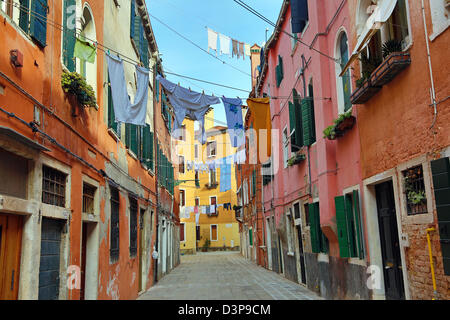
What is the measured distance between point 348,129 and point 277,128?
882cm

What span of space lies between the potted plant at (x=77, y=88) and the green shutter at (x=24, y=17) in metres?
1.33

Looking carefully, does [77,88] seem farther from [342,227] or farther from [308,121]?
[308,121]

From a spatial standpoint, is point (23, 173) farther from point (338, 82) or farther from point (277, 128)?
point (277, 128)

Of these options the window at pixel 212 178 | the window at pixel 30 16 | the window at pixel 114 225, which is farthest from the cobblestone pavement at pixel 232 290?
the window at pixel 212 178

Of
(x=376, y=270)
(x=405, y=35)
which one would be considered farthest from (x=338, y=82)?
(x=376, y=270)

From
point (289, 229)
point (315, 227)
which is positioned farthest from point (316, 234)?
point (289, 229)

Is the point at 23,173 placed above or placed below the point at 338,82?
below

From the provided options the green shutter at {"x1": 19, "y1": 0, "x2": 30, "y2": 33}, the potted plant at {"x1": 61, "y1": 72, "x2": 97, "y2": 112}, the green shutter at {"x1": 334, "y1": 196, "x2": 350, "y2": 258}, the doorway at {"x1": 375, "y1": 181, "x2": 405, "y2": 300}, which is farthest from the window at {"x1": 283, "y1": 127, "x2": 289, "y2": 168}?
the green shutter at {"x1": 19, "y1": 0, "x2": 30, "y2": 33}

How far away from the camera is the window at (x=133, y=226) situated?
482 inches

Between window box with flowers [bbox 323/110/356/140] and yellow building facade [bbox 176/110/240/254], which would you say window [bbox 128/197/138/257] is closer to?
window box with flowers [bbox 323/110/356/140]
